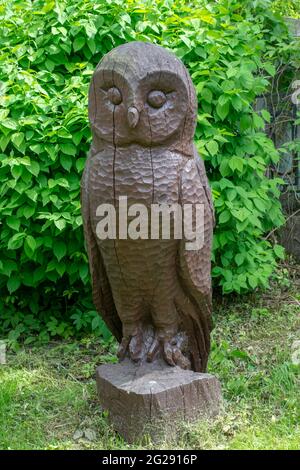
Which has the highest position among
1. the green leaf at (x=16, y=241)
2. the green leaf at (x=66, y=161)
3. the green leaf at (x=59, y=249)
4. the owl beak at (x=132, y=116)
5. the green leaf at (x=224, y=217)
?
the green leaf at (x=66, y=161)

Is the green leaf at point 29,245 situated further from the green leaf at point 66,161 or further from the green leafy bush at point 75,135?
the green leaf at point 66,161

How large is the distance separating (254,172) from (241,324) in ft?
3.60

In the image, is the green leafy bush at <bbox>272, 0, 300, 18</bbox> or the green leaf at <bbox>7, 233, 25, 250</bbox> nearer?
the green leaf at <bbox>7, 233, 25, 250</bbox>

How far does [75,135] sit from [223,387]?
178 cm

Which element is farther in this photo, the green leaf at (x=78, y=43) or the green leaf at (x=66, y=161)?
the green leaf at (x=78, y=43)

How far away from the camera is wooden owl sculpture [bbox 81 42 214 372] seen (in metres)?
2.65

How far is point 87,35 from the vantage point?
417 cm

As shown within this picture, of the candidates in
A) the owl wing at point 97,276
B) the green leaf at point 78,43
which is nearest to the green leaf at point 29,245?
the owl wing at point 97,276

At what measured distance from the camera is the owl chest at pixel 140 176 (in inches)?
106

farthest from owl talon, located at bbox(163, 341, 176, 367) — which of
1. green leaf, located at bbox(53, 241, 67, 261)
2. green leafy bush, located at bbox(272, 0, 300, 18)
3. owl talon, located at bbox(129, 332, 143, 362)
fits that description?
green leafy bush, located at bbox(272, 0, 300, 18)

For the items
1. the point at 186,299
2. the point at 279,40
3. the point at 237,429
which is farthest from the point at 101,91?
the point at 279,40

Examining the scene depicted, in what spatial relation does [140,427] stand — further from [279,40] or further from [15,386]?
[279,40]

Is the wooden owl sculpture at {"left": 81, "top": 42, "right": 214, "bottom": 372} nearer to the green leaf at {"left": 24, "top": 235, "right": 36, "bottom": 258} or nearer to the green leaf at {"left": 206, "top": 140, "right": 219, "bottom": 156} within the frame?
the green leaf at {"left": 24, "top": 235, "right": 36, "bottom": 258}

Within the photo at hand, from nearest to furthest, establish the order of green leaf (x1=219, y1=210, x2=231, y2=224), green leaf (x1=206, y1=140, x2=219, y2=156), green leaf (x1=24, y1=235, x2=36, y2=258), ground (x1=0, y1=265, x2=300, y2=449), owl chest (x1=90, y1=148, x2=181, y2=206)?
1. owl chest (x1=90, y1=148, x2=181, y2=206)
2. ground (x1=0, y1=265, x2=300, y2=449)
3. green leaf (x1=24, y1=235, x2=36, y2=258)
4. green leaf (x1=206, y1=140, x2=219, y2=156)
5. green leaf (x1=219, y1=210, x2=231, y2=224)
